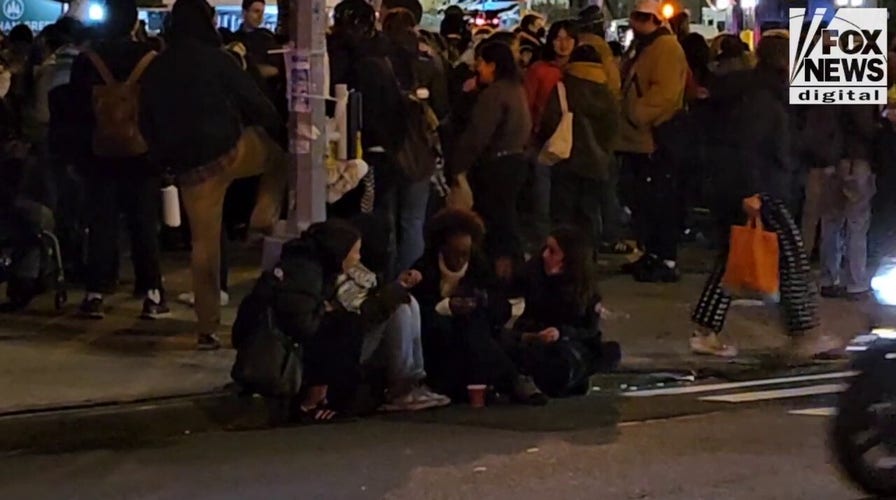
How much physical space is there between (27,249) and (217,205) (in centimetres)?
176

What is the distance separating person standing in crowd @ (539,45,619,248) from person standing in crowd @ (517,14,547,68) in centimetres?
60

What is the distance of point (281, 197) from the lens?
9.86 m

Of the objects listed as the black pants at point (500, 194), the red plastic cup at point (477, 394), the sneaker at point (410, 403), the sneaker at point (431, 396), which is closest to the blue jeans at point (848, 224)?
the black pants at point (500, 194)

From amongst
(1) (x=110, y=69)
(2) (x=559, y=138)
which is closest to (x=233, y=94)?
(1) (x=110, y=69)

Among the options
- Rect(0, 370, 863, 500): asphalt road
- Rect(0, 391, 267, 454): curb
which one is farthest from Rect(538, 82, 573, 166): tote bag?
Rect(0, 391, 267, 454): curb

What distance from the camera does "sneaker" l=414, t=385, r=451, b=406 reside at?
334 inches

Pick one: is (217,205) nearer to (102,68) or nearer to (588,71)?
(102,68)

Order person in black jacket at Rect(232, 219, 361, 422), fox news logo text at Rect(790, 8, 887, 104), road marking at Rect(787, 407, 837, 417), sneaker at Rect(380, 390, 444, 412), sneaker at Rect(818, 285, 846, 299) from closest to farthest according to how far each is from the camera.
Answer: person in black jacket at Rect(232, 219, 361, 422) < road marking at Rect(787, 407, 837, 417) < sneaker at Rect(380, 390, 444, 412) < fox news logo text at Rect(790, 8, 887, 104) < sneaker at Rect(818, 285, 846, 299)

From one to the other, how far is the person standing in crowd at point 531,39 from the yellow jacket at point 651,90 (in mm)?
763

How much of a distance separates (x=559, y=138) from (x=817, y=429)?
13.2ft

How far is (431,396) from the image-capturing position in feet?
27.9

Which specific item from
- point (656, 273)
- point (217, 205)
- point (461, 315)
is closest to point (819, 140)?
point (656, 273)

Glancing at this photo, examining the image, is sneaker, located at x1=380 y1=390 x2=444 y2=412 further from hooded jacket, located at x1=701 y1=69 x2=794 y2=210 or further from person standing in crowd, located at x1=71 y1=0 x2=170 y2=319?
person standing in crowd, located at x1=71 y1=0 x2=170 y2=319

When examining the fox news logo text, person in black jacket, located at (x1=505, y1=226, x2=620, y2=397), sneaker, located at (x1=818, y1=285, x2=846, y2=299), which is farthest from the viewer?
sneaker, located at (x1=818, y1=285, x2=846, y2=299)
